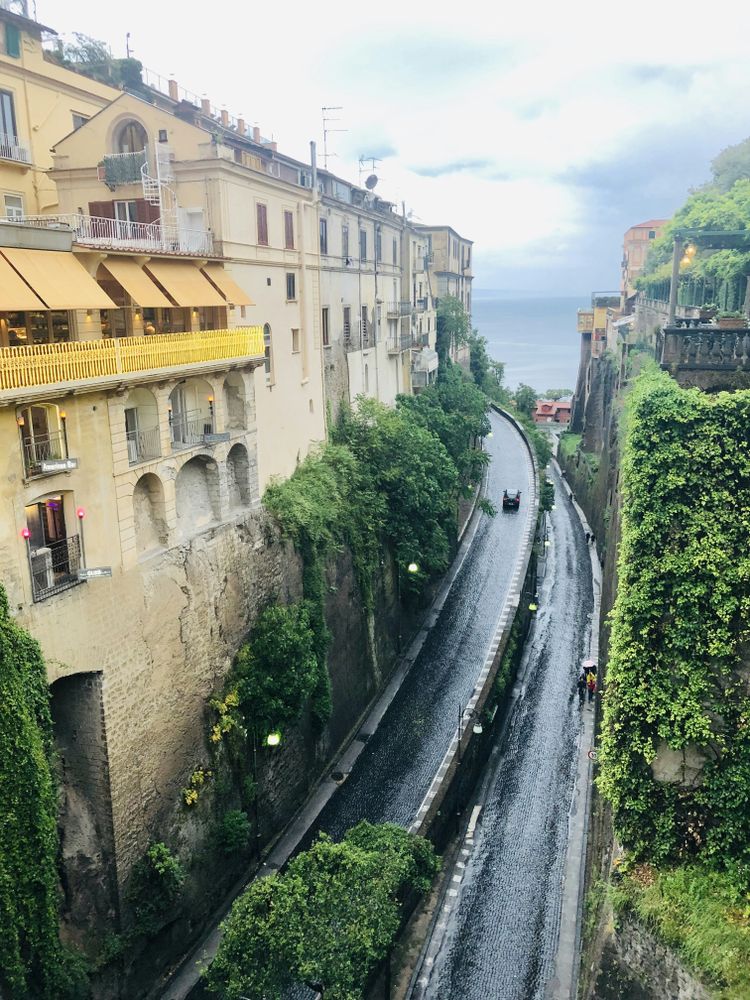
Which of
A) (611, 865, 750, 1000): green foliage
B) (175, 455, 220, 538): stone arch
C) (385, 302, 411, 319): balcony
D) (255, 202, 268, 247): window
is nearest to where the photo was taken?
(611, 865, 750, 1000): green foliage

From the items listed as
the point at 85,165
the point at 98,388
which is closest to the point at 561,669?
the point at 98,388

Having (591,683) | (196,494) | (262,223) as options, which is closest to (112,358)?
(196,494)

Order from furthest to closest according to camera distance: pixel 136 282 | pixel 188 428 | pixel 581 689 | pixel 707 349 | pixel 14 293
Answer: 1. pixel 581 689
2. pixel 707 349
3. pixel 188 428
4. pixel 136 282
5. pixel 14 293

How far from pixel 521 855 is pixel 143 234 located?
2291cm

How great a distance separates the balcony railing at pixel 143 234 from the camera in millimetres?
22697

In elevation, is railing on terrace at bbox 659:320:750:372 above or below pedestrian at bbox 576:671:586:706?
above

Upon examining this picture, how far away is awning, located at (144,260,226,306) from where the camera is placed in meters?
22.1

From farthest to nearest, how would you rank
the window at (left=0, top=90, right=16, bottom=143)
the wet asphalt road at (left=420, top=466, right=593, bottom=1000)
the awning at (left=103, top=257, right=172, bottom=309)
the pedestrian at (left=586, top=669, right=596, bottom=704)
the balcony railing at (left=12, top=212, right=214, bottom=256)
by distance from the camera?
1. the pedestrian at (left=586, top=669, right=596, bottom=704)
2. the window at (left=0, top=90, right=16, bottom=143)
3. the balcony railing at (left=12, top=212, right=214, bottom=256)
4. the wet asphalt road at (left=420, top=466, right=593, bottom=1000)
5. the awning at (left=103, top=257, right=172, bottom=309)

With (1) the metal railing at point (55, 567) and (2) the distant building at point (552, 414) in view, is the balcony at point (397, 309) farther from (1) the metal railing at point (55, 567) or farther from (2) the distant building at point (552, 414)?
(2) the distant building at point (552, 414)

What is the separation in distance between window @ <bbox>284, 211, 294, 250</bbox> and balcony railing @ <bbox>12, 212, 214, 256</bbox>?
537 centimetres

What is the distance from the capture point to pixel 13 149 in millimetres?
25547

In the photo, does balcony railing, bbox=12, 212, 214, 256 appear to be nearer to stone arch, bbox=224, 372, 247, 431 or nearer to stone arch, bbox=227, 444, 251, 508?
stone arch, bbox=224, 372, 247, 431

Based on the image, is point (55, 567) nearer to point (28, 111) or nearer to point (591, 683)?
point (28, 111)

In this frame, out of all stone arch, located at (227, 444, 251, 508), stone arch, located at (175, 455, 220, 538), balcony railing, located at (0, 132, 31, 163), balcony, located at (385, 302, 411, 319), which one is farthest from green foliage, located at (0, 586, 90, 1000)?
balcony, located at (385, 302, 411, 319)
